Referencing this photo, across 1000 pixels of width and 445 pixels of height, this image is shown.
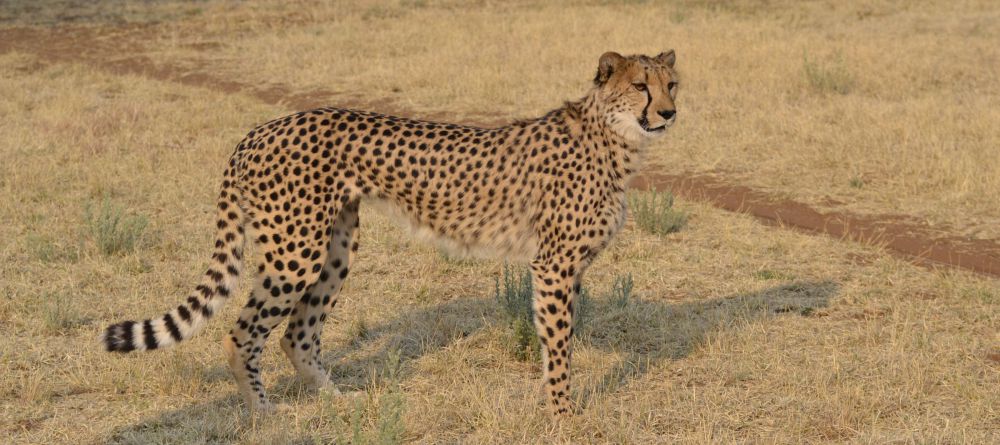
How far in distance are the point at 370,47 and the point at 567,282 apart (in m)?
10.6

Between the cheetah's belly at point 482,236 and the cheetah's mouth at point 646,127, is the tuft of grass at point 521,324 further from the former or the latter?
the cheetah's mouth at point 646,127

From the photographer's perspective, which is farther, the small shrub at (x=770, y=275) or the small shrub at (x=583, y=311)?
the small shrub at (x=770, y=275)

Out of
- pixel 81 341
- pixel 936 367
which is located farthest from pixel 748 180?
pixel 81 341

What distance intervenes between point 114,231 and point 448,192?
116 inches

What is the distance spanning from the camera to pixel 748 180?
840 centimetres

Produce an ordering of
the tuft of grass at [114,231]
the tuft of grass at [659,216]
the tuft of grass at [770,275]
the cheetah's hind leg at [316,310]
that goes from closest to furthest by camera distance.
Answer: the cheetah's hind leg at [316,310], the tuft of grass at [770,275], the tuft of grass at [114,231], the tuft of grass at [659,216]

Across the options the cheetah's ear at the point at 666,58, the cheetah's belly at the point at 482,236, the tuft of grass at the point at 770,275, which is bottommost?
the tuft of grass at the point at 770,275

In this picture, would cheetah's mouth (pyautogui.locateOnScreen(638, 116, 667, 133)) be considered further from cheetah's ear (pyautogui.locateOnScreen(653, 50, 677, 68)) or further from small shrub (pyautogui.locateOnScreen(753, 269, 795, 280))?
small shrub (pyautogui.locateOnScreen(753, 269, 795, 280))

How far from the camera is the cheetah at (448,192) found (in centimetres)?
440

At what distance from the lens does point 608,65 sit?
4438mm

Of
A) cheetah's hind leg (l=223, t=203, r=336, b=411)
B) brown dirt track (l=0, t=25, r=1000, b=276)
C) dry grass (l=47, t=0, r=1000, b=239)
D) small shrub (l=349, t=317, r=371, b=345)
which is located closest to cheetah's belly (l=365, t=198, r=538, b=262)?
cheetah's hind leg (l=223, t=203, r=336, b=411)

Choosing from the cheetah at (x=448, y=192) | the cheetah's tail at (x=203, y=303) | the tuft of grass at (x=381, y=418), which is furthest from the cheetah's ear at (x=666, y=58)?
the cheetah's tail at (x=203, y=303)

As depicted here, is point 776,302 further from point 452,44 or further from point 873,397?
point 452,44

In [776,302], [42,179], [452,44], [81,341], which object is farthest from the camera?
[452,44]
